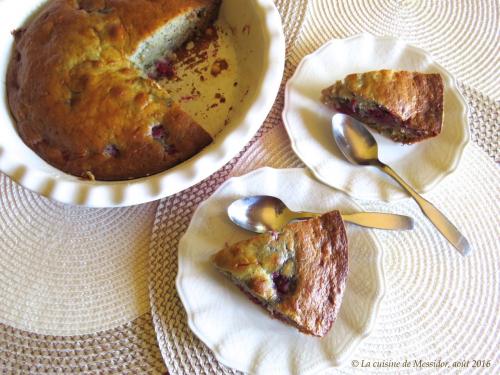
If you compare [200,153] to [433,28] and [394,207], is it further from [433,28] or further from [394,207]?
[433,28]

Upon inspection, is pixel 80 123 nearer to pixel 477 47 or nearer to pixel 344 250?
pixel 344 250

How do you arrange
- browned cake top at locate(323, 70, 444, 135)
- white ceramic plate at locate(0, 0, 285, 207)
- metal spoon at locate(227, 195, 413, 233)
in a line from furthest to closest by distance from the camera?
browned cake top at locate(323, 70, 444, 135)
metal spoon at locate(227, 195, 413, 233)
white ceramic plate at locate(0, 0, 285, 207)

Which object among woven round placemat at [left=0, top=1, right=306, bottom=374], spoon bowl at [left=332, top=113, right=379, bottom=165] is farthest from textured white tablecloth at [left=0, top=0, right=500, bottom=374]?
spoon bowl at [left=332, top=113, right=379, bottom=165]

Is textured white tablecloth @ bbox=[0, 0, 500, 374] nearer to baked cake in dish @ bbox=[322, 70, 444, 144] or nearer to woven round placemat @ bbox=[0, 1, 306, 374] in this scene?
woven round placemat @ bbox=[0, 1, 306, 374]

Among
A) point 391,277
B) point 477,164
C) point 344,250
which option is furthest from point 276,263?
point 477,164

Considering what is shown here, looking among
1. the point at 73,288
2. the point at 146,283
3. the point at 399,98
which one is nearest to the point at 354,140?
the point at 399,98

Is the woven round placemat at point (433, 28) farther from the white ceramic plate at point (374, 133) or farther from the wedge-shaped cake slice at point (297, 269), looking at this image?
the wedge-shaped cake slice at point (297, 269)
